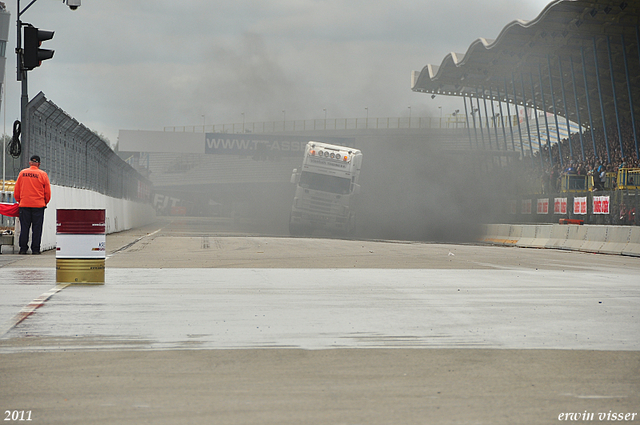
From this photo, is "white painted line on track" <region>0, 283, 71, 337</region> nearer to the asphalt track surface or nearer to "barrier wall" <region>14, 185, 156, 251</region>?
the asphalt track surface

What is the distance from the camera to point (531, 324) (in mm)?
6895

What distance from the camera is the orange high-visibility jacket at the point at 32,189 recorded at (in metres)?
14.4

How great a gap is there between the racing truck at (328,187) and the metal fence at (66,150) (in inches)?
321

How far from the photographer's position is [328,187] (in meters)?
31.2

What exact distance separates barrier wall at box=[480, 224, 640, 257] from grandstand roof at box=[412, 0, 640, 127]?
660 inches

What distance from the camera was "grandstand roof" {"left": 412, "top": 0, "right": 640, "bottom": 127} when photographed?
1620 inches

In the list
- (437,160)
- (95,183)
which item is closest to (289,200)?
(437,160)

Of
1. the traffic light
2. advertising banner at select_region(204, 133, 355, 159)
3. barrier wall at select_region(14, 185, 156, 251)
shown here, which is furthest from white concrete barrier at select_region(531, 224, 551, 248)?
advertising banner at select_region(204, 133, 355, 159)

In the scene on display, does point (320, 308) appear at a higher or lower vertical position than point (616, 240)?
lower

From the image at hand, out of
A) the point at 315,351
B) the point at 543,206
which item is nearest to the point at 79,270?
the point at 315,351

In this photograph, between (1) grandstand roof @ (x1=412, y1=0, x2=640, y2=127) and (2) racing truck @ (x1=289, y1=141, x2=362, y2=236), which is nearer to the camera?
(2) racing truck @ (x1=289, y1=141, x2=362, y2=236)

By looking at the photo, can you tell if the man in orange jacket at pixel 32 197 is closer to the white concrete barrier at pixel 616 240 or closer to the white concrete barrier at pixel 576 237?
the white concrete barrier at pixel 616 240

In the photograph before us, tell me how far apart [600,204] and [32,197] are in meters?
19.4

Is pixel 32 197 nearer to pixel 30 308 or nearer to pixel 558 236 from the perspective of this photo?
pixel 30 308
